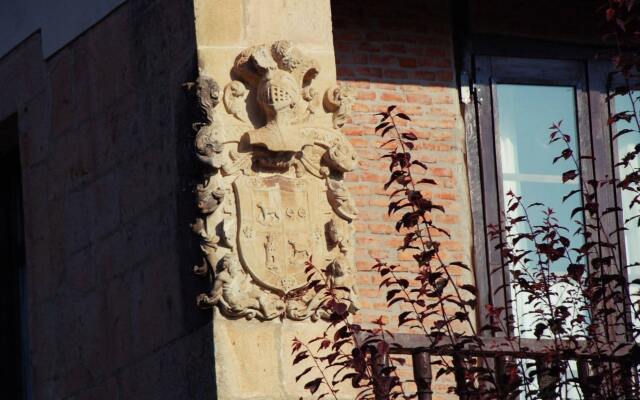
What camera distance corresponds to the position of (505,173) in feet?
30.8

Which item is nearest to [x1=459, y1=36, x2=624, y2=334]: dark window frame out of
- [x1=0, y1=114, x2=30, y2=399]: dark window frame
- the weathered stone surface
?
the weathered stone surface

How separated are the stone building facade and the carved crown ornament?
0.04 metres

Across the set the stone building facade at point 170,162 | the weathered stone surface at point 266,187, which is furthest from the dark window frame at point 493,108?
the weathered stone surface at point 266,187

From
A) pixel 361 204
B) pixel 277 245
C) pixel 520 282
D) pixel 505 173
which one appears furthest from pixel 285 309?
pixel 505 173

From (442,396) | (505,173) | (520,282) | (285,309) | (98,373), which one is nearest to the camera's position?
(520,282)

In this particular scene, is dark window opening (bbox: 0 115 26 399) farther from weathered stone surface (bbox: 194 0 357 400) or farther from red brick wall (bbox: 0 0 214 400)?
weathered stone surface (bbox: 194 0 357 400)

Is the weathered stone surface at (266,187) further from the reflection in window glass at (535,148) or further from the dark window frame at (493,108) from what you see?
the reflection in window glass at (535,148)

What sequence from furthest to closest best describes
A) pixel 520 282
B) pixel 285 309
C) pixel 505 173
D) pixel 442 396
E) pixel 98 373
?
pixel 505 173 < pixel 442 396 < pixel 98 373 < pixel 285 309 < pixel 520 282

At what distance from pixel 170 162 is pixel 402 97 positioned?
91.7 inches

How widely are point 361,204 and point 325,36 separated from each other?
1.90 metres

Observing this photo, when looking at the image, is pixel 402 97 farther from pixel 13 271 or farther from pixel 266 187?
pixel 266 187

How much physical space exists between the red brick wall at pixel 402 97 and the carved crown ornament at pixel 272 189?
1.91 metres

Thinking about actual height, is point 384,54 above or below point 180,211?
above

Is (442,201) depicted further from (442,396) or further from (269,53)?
(269,53)
